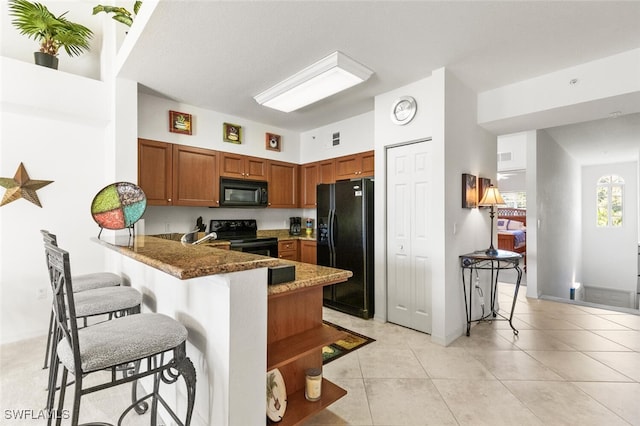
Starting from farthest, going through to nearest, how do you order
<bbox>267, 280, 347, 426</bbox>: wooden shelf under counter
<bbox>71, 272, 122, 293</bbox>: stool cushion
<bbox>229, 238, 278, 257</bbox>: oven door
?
<bbox>229, 238, 278, 257</bbox>: oven door → <bbox>71, 272, 122, 293</bbox>: stool cushion → <bbox>267, 280, 347, 426</bbox>: wooden shelf under counter

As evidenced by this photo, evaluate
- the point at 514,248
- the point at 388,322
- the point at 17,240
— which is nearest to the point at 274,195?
the point at 388,322

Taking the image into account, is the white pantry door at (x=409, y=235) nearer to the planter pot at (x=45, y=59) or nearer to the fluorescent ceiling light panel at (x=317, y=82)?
the fluorescent ceiling light panel at (x=317, y=82)

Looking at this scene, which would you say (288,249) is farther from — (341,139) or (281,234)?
(341,139)

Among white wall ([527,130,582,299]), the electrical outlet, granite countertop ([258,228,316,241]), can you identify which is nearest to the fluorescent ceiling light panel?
granite countertop ([258,228,316,241])

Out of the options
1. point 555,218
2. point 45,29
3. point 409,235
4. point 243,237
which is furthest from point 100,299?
point 555,218

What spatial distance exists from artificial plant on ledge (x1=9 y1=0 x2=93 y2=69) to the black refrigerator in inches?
121

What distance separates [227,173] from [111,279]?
2190 millimetres

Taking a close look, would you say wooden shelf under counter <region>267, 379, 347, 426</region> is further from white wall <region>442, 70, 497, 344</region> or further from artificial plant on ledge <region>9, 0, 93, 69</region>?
artificial plant on ledge <region>9, 0, 93, 69</region>

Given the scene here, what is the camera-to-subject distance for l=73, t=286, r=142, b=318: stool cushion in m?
1.70

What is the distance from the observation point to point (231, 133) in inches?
166

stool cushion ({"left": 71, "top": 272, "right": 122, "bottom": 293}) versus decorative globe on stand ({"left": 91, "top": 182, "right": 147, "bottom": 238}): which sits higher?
decorative globe on stand ({"left": 91, "top": 182, "right": 147, "bottom": 238})

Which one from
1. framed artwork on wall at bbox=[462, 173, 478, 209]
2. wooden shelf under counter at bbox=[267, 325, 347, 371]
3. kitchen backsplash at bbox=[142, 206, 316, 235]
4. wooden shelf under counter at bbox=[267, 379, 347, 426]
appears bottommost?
wooden shelf under counter at bbox=[267, 379, 347, 426]

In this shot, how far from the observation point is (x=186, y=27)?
2.20m

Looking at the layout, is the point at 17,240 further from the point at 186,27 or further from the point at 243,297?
the point at 243,297
